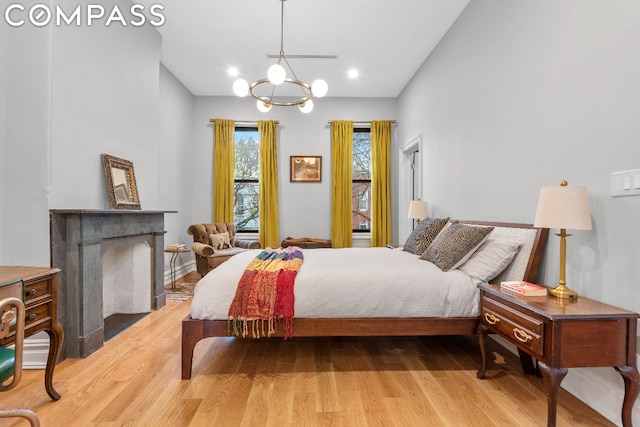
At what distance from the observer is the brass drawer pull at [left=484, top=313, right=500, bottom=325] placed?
6.28ft

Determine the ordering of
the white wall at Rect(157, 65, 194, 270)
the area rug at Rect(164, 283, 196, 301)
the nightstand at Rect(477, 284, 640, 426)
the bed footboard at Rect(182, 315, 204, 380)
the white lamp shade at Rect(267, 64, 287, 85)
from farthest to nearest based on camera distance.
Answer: the white wall at Rect(157, 65, 194, 270) → the area rug at Rect(164, 283, 196, 301) → the white lamp shade at Rect(267, 64, 287, 85) → the bed footboard at Rect(182, 315, 204, 380) → the nightstand at Rect(477, 284, 640, 426)

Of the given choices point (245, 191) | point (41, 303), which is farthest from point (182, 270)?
point (41, 303)

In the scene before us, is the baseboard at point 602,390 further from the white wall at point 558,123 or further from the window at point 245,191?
the window at point 245,191

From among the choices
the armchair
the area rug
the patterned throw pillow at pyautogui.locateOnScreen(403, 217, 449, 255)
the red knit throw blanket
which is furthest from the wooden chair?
the armchair

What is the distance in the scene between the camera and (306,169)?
580 centimetres

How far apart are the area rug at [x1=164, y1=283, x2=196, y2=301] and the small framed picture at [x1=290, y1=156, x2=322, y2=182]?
7.99 feet

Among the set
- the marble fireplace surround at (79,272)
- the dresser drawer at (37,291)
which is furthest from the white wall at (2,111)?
the dresser drawer at (37,291)

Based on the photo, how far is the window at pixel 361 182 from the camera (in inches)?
234

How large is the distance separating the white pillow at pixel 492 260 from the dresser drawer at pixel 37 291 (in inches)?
101

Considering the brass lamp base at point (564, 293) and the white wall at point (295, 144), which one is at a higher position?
the white wall at point (295, 144)

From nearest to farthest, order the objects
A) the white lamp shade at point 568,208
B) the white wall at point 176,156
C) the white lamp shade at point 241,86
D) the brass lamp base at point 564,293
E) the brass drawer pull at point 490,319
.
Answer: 1. the white lamp shade at point 568,208
2. the brass lamp base at point 564,293
3. the brass drawer pull at point 490,319
4. the white lamp shade at point 241,86
5. the white wall at point 176,156

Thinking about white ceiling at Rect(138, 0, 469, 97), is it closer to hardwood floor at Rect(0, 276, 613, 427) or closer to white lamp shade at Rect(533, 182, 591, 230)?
white lamp shade at Rect(533, 182, 591, 230)

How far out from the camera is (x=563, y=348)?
1.48 m

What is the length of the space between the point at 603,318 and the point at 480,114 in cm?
207
